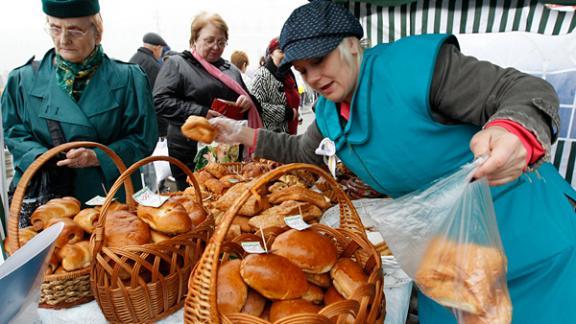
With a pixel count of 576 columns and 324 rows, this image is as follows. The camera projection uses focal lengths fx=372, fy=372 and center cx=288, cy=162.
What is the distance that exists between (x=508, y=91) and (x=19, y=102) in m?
2.15

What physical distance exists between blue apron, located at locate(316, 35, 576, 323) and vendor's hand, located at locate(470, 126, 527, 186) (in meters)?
0.28

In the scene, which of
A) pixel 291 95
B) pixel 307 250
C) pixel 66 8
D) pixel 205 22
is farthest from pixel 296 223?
pixel 291 95

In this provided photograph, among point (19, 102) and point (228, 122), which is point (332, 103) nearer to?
point (228, 122)

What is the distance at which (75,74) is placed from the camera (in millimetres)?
1863

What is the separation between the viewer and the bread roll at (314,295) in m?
1.06

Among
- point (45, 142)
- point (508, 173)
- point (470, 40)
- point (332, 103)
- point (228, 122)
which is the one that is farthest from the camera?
point (470, 40)

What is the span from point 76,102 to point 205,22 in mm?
1393

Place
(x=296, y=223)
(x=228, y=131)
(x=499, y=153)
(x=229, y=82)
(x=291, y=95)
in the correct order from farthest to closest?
(x=291, y=95), (x=229, y=82), (x=228, y=131), (x=296, y=223), (x=499, y=153)

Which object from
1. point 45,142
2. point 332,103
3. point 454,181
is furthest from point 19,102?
point 454,181

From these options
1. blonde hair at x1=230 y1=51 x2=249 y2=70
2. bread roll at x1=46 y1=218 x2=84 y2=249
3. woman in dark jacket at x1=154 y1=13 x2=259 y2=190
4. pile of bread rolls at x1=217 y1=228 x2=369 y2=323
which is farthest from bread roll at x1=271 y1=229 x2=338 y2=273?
blonde hair at x1=230 y1=51 x2=249 y2=70

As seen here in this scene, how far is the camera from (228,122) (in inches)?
64.5

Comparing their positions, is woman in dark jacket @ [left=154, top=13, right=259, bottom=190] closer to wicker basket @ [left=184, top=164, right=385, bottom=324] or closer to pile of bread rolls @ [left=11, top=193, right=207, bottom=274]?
pile of bread rolls @ [left=11, top=193, right=207, bottom=274]

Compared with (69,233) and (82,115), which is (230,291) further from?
(82,115)

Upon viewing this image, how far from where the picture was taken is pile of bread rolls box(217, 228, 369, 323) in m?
0.95
